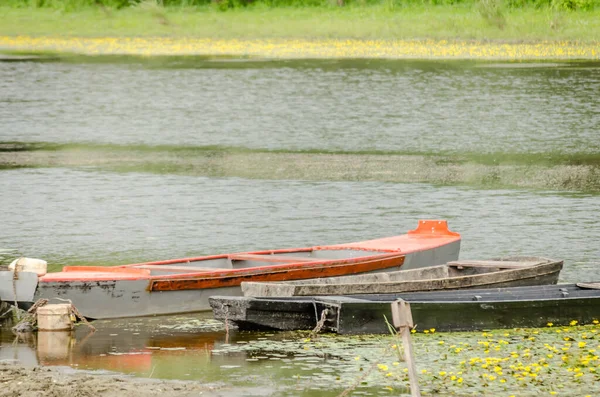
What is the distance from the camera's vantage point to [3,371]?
11672 millimetres

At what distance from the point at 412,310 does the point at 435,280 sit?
3.97 ft

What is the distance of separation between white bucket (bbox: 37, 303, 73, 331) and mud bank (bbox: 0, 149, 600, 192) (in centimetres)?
1116

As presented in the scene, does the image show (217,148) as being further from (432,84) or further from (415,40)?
(415,40)

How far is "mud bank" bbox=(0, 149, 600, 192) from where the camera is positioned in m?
24.0

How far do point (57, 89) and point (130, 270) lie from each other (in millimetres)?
26934

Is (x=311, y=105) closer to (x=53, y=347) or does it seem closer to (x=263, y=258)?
(x=263, y=258)

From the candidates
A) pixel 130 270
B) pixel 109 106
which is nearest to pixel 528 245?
pixel 130 270

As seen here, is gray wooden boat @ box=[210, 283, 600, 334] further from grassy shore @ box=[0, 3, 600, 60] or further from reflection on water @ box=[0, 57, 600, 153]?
grassy shore @ box=[0, 3, 600, 60]

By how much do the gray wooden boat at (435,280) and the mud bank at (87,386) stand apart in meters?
2.46

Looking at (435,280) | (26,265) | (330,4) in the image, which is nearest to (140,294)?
(26,265)

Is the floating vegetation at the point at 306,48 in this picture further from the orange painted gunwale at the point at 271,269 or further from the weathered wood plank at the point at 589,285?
the weathered wood plank at the point at 589,285

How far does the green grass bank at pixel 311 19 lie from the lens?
166 feet

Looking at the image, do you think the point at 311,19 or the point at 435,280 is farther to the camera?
the point at 311,19

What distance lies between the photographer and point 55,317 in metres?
13.7
